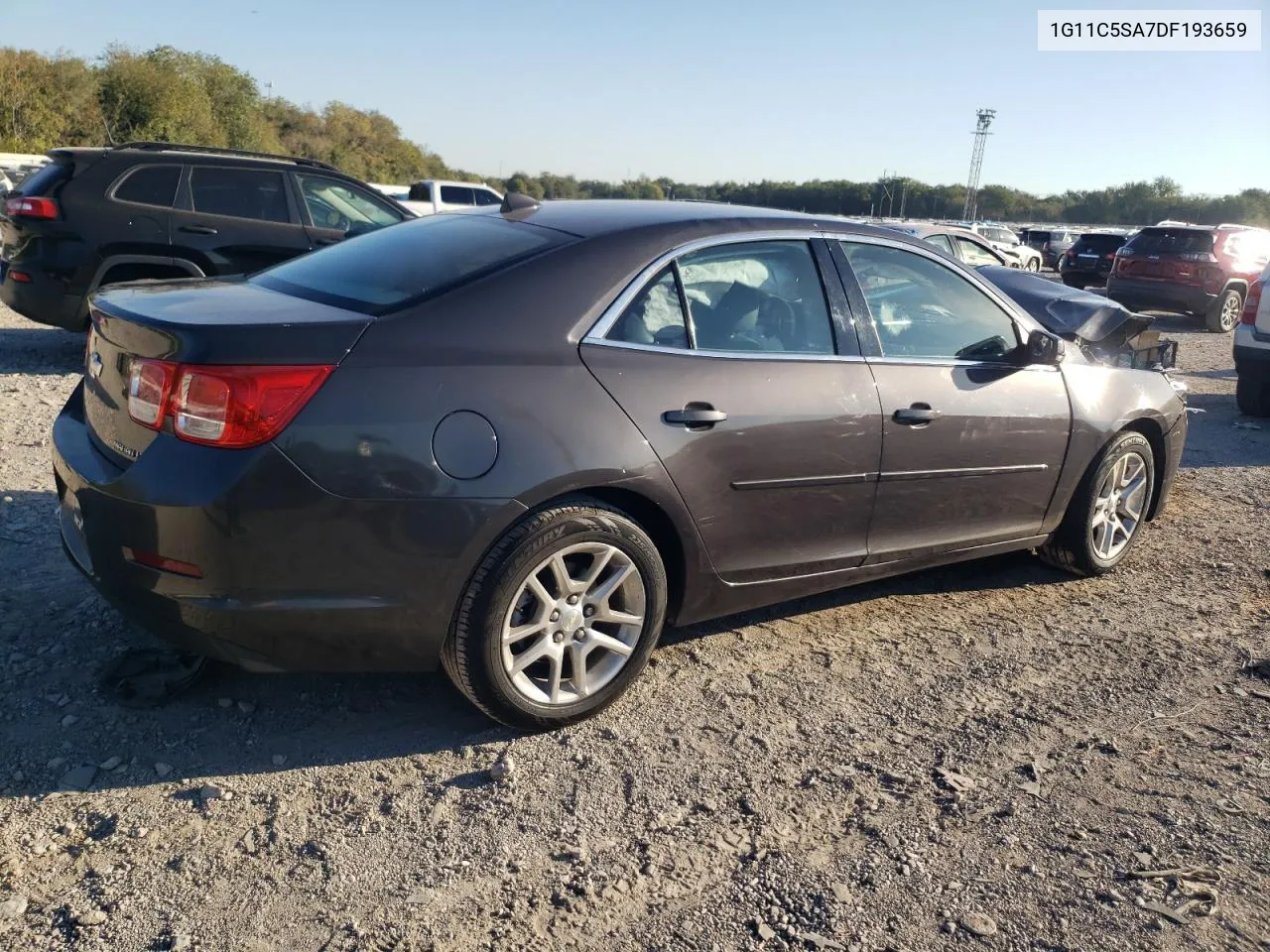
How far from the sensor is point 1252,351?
30.1 ft

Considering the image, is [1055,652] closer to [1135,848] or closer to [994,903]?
[1135,848]

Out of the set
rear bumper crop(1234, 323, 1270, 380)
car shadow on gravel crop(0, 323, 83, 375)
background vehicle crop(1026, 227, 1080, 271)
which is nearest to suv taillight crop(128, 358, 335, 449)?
car shadow on gravel crop(0, 323, 83, 375)

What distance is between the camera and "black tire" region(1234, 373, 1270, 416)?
931 centimetres

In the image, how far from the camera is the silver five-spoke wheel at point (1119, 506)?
4.95m

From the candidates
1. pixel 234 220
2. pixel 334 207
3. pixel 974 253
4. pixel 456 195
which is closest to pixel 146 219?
pixel 234 220

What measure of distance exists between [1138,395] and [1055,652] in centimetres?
156

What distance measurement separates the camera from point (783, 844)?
2.83m

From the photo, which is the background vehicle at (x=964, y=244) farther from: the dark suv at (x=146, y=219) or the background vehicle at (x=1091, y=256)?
the background vehicle at (x=1091, y=256)

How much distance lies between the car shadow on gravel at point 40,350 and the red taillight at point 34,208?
1.20 meters

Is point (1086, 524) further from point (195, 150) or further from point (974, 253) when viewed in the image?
point (974, 253)

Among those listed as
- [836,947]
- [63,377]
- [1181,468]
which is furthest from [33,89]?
[836,947]

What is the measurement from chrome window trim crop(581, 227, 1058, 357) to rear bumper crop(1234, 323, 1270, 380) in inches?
228

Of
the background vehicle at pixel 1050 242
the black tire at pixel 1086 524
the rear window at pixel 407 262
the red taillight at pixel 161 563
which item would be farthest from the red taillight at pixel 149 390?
the background vehicle at pixel 1050 242

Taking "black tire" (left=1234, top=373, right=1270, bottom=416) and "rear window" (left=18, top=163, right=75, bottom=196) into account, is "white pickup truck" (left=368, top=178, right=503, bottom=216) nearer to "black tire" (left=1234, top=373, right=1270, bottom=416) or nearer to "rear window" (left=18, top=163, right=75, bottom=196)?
"rear window" (left=18, top=163, right=75, bottom=196)
